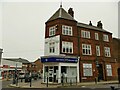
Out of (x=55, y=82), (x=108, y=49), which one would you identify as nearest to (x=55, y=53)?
(x=55, y=82)

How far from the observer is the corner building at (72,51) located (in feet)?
101

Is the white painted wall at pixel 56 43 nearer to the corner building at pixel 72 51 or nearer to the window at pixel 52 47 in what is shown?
the corner building at pixel 72 51

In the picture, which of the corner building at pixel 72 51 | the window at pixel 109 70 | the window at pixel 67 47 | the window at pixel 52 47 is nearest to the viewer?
the corner building at pixel 72 51

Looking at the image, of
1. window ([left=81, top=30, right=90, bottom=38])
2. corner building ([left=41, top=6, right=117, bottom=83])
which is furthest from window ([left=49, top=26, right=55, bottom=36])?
window ([left=81, top=30, right=90, bottom=38])

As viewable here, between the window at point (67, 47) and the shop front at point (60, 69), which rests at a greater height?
the window at point (67, 47)

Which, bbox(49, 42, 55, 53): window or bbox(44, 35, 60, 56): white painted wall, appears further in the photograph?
bbox(49, 42, 55, 53): window

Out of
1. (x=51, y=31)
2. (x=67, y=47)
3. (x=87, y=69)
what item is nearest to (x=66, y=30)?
(x=51, y=31)

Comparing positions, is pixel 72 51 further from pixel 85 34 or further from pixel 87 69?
pixel 85 34

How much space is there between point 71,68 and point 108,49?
36.4ft

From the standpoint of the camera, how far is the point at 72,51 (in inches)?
1287

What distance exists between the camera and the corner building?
3090 cm

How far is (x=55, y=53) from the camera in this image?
103ft

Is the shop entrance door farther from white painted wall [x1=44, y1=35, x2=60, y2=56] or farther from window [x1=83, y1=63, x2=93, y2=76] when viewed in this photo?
white painted wall [x1=44, y1=35, x2=60, y2=56]

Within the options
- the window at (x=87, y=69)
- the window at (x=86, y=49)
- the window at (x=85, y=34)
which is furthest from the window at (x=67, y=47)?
the window at (x=87, y=69)
